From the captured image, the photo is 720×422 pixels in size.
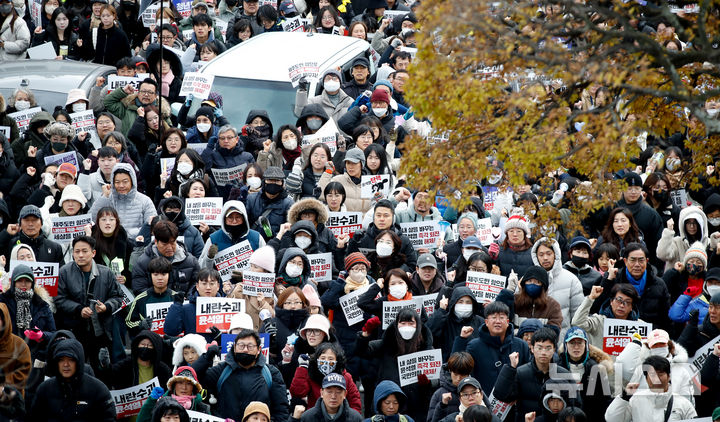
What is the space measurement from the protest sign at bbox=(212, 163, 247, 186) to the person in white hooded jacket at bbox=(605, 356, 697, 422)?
6.99m

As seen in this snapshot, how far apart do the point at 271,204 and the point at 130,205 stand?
68.6 inches

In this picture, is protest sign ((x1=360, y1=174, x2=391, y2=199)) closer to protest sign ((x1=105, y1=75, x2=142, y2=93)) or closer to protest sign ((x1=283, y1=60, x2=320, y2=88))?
protest sign ((x1=283, y1=60, x2=320, y2=88))

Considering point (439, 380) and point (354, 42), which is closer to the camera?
point (439, 380)

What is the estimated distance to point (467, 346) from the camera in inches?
550

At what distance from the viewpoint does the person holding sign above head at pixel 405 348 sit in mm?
14180

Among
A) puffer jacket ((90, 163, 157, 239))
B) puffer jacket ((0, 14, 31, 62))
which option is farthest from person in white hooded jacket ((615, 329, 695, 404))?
puffer jacket ((0, 14, 31, 62))

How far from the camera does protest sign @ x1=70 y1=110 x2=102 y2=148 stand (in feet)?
64.4

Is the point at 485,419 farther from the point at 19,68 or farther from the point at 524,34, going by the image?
the point at 19,68

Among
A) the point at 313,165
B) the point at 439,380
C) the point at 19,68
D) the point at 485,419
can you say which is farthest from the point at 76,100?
the point at 485,419

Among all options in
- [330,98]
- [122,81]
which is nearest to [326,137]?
[330,98]

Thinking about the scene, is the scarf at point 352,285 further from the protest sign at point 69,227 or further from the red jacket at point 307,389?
the protest sign at point 69,227

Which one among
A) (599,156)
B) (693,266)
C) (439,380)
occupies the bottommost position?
(439,380)

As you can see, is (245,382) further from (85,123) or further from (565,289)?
(85,123)

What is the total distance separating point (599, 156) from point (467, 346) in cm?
313
